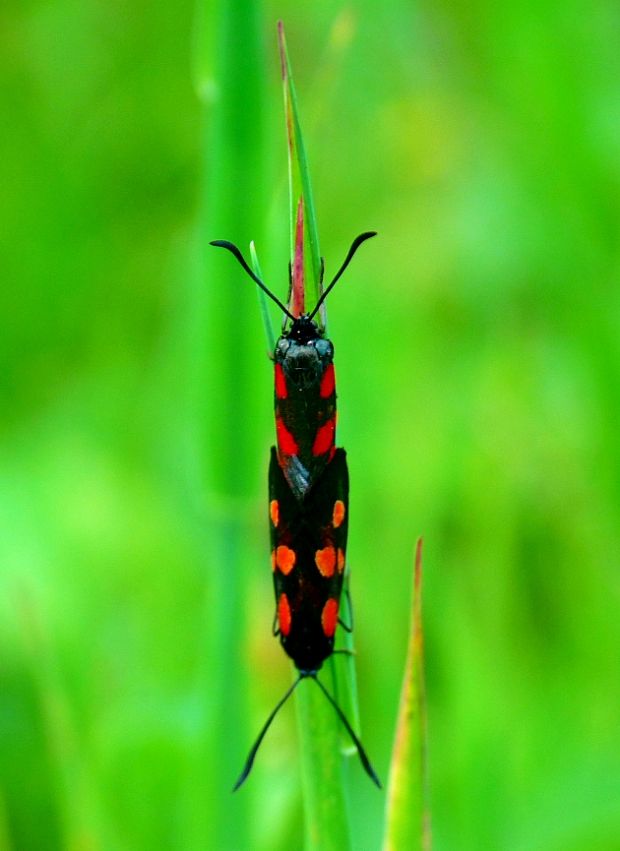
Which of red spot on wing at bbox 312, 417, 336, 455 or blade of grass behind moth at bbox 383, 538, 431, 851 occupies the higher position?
red spot on wing at bbox 312, 417, 336, 455

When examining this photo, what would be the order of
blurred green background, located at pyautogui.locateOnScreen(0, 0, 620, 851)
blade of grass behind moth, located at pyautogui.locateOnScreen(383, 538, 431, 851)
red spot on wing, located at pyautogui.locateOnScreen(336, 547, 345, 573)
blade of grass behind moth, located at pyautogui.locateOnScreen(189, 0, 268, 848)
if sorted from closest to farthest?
blade of grass behind moth, located at pyautogui.locateOnScreen(383, 538, 431, 851) < blade of grass behind moth, located at pyautogui.locateOnScreen(189, 0, 268, 848) < red spot on wing, located at pyautogui.locateOnScreen(336, 547, 345, 573) < blurred green background, located at pyautogui.locateOnScreen(0, 0, 620, 851)

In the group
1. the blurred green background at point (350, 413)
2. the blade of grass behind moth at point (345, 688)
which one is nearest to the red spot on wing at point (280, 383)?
the blurred green background at point (350, 413)

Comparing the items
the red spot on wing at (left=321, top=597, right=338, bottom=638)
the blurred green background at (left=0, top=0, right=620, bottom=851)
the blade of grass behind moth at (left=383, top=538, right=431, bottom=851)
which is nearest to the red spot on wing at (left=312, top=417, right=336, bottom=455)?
the blurred green background at (left=0, top=0, right=620, bottom=851)

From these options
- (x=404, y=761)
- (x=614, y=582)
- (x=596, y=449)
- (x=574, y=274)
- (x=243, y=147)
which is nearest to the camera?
(x=404, y=761)

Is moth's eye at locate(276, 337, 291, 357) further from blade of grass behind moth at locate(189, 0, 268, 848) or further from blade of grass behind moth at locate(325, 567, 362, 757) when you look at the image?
blade of grass behind moth at locate(325, 567, 362, 757)

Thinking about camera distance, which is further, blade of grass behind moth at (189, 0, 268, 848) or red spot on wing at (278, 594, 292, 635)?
red spot on wing at (278, 594, 292, 635)

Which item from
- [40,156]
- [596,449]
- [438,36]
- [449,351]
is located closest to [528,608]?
[596,449]

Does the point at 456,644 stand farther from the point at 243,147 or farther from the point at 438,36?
the point at 438,36
